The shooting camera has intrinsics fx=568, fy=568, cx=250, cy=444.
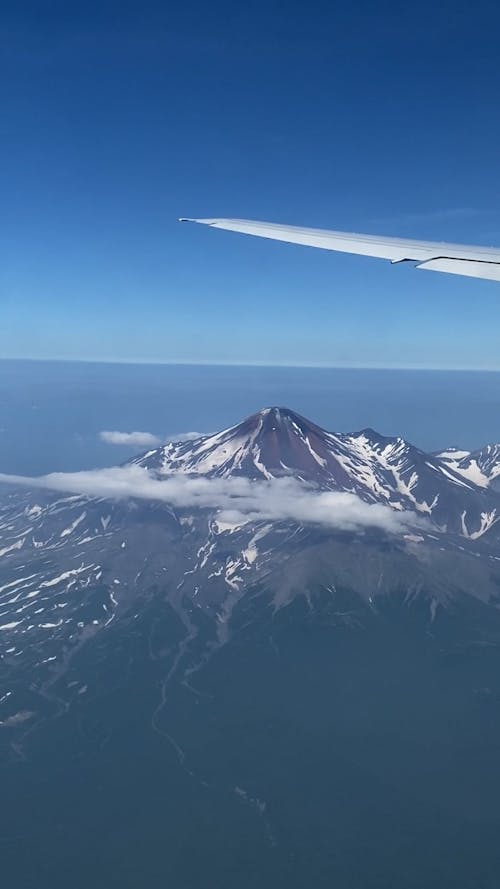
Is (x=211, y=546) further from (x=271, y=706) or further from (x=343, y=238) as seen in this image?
(x=343, y=238)

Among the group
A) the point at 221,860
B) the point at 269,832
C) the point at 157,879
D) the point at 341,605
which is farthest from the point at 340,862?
the point at 341,605

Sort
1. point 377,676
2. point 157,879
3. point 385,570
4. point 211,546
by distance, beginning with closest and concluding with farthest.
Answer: point 157,879
point 377,676
point 385,570
point 211,546

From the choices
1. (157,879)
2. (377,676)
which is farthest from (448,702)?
(157,879)

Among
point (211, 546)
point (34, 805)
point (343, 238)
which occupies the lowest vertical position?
point (34, 805)

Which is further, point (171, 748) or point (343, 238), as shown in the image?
point (171, 748)

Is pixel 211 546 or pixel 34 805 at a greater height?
pixel 211 546

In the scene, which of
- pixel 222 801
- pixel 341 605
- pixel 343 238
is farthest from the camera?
pixel 341 605

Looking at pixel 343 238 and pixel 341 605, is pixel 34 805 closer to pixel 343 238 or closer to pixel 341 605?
pixel 341 605
